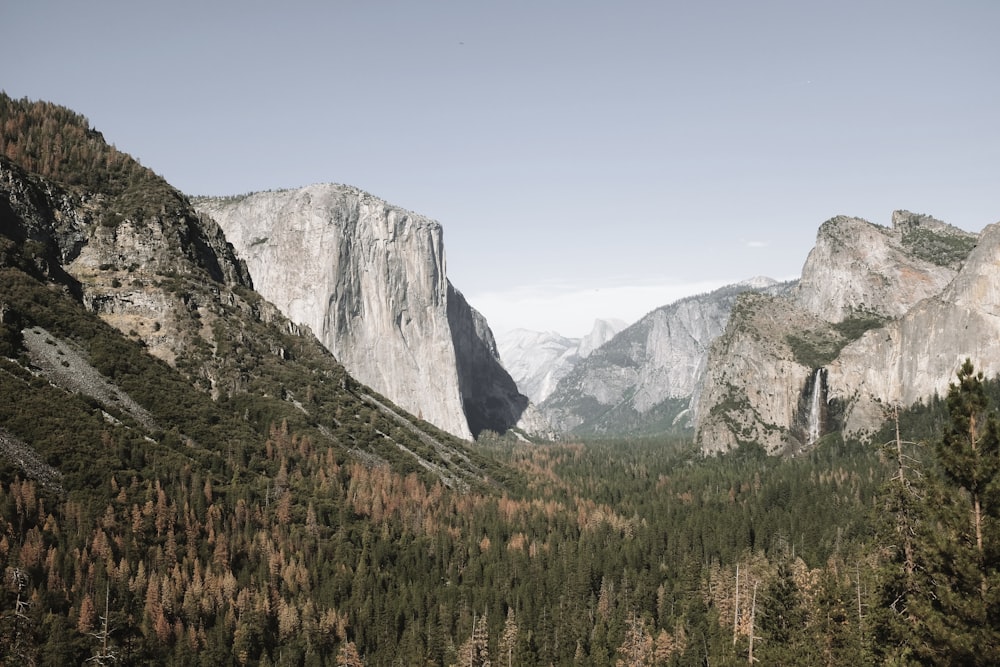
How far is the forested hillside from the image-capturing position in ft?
119

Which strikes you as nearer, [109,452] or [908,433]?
[109,452]

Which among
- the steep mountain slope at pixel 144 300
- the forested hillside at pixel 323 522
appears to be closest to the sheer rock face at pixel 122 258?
the steep mountain slope at pixel 144 300

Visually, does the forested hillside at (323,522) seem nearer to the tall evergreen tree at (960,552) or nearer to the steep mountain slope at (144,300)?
the tall evergreen tree at (960,552)

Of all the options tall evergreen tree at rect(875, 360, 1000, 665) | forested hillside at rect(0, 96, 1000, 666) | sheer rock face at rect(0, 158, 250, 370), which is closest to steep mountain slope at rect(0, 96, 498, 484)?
sheer rock face at rect(0, 158, 250, 370)

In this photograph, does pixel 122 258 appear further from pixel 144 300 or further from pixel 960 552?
pixel 960 552

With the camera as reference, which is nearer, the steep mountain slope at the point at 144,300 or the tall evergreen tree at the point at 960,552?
the tall evergreen tree at the point at 960,552

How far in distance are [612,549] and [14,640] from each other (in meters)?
80.9

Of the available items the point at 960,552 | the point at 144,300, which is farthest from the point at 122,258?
the point at 960,552

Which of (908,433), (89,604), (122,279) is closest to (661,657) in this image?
(89,604)

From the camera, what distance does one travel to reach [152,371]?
425ft

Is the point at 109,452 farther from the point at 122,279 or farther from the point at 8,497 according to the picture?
the point at 122,279

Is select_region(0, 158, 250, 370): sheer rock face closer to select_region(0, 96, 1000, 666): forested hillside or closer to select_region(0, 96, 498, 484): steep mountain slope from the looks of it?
select_region(0, 96, 498, 484): steep mountain slope

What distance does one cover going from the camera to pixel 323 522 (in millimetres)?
114375

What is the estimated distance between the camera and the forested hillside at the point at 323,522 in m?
36.2
